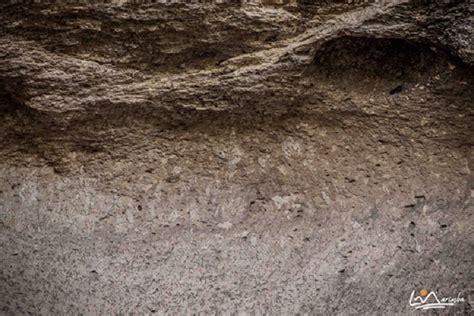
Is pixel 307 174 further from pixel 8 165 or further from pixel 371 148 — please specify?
pixel 8 165

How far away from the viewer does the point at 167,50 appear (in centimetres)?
158

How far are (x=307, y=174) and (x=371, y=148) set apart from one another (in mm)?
195

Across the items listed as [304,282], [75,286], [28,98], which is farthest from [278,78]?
[75,286]

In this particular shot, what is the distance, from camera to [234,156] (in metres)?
1.71

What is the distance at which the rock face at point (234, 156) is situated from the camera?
1.54m
